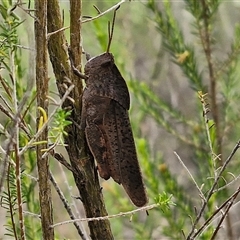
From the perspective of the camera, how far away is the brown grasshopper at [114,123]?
3.31ft

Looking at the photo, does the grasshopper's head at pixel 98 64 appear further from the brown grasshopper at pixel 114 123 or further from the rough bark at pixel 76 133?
the rough bark at pixel 76 133

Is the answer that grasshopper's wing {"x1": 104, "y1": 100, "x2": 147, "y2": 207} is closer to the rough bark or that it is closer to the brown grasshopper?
the brown grasshopper

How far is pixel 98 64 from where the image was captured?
1044 mm

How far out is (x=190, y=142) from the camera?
1616 millimetres

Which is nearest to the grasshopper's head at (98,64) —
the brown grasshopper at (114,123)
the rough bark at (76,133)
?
the brown grasshopper at (114,123)

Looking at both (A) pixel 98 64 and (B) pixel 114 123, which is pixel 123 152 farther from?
(A) pixel 98 64

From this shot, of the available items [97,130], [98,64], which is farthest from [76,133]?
[98,64]

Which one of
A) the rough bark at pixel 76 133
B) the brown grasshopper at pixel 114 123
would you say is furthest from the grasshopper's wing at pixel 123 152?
the rough bark at pixel 76 133

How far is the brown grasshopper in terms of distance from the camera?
1.01 metres

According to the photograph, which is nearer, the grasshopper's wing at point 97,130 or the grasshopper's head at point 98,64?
the grasshopper's wing at point 97,130

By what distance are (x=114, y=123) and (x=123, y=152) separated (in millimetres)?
71

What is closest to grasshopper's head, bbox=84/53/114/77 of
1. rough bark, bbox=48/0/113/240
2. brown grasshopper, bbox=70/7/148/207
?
brown grasshopper, bbox=70/7/148/207

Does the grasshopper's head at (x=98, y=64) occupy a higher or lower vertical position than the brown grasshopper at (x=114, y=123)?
higher

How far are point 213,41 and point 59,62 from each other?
31.8 inches
